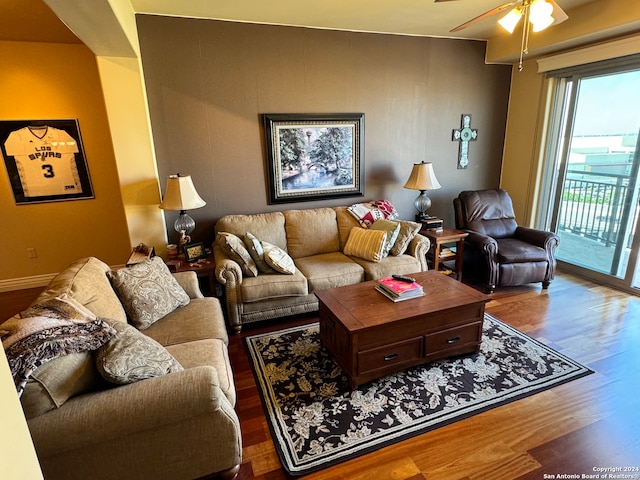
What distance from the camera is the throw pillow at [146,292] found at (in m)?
2.09

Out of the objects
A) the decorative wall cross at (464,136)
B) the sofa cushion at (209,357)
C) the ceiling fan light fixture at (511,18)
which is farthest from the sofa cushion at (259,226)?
the decorative wall cross at (464,136)

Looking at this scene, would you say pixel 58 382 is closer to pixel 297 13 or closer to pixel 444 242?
pixel 297 13

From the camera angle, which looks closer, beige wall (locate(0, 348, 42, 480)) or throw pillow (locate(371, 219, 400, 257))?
beige wall (locate(0, 348, 42, 480))

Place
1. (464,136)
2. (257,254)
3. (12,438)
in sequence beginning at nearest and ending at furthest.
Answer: (12,438) → (257,254) → (464,136)

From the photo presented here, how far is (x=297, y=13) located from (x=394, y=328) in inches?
111

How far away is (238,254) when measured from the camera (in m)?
2.91

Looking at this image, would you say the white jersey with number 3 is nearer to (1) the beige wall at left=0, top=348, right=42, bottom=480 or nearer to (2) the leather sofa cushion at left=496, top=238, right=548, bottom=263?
(1) the beige wall at left=0, top=348, right=42, bottom=480

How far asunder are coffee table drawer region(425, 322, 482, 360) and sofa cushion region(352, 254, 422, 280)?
852 millimetres

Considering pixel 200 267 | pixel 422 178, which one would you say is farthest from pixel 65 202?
pixel 422 178

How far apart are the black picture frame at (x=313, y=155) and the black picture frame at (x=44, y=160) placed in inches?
86.7

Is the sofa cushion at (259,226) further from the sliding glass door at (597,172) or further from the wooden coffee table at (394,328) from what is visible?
the sliding glass door at (597,172)

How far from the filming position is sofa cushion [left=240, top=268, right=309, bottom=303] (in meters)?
2.84

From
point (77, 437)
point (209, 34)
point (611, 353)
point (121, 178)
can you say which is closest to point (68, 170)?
point (121, 178)

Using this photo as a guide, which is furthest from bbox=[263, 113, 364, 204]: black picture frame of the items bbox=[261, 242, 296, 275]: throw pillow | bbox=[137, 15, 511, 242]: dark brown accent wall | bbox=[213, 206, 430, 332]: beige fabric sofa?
bbox=[261, 242, 296, 275]: throw pillow
